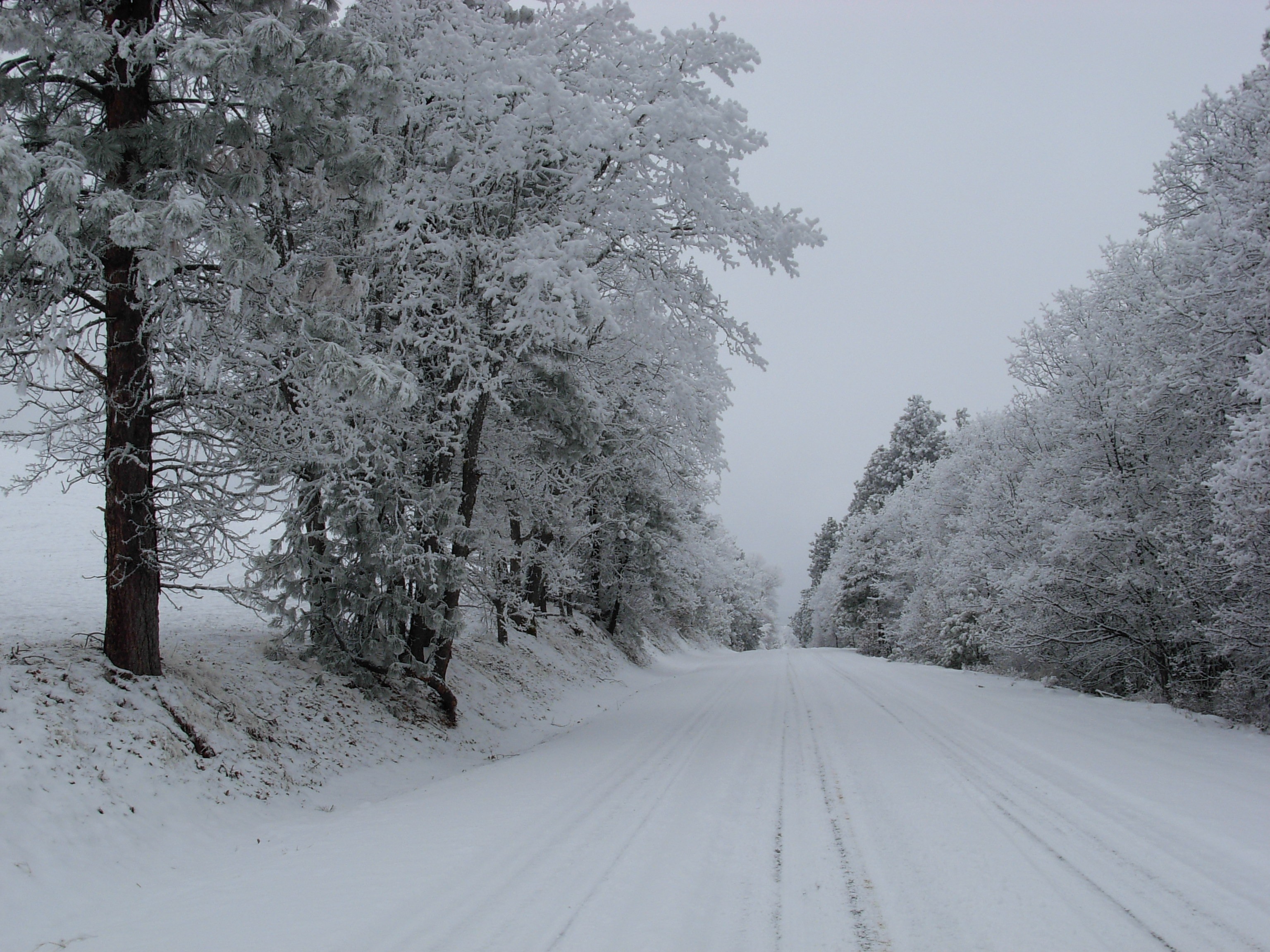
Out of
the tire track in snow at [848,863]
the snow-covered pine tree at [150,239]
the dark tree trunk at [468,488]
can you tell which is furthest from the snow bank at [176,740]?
the tire track in snow at [848,863]

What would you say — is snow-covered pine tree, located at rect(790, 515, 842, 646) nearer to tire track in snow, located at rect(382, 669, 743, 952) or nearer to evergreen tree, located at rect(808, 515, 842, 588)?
evergreen tree, located at rect(808, 515, 842, 588)

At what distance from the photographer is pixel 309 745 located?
8.19m

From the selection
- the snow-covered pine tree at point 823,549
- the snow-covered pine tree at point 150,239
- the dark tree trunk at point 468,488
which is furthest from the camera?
the snow-covered pine tree at point 823,549

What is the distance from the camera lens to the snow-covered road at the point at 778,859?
3902 mm

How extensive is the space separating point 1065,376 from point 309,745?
1603cm

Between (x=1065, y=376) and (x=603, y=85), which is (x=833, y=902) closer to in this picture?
(x=603, y=85)

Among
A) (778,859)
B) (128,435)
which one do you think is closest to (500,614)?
(128,435)

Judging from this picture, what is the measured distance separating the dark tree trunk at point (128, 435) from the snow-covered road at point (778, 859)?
2.55 m

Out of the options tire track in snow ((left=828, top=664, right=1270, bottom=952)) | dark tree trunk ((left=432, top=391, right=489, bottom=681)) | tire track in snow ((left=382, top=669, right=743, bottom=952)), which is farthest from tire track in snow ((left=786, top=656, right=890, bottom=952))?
dark tree trunk ((left=432, top=391, right=489, bottom=681))

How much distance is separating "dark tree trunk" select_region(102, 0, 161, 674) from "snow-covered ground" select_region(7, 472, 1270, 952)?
52 centimetres

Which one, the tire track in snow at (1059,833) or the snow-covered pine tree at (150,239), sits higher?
the snow-covered pine tree at (150,239)

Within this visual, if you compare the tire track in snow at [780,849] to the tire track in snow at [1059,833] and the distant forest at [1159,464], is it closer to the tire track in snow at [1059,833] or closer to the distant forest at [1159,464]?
the tire track in snow at [1059,833]

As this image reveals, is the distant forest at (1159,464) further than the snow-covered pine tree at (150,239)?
Yes

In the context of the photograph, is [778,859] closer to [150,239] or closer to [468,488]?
[150,239]
